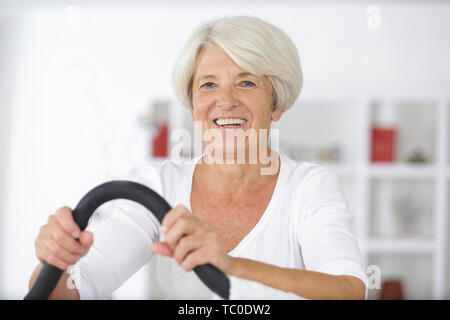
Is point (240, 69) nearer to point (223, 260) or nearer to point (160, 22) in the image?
point (223, 260)

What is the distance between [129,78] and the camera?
10.3 ft

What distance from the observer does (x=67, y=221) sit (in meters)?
0.49

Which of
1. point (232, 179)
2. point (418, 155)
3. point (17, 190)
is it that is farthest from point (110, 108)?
point (232, 179)

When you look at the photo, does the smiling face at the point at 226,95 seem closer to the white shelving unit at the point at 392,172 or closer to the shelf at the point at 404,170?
the white shelving unit at the point at 392,172

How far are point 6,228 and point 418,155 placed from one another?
2813 mm

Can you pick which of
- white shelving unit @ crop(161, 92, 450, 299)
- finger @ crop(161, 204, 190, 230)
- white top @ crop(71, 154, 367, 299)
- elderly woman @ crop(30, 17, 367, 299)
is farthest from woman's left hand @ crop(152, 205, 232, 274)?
white shelving unit @ crop(161, 92, 450, 299)

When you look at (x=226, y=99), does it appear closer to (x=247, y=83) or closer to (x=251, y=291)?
(x=247, y=83)

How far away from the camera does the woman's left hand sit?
468mm

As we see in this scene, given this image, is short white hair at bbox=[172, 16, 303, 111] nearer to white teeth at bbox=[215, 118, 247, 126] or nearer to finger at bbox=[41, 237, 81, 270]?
white teeth at bbox=[215, 118, 247, 126]

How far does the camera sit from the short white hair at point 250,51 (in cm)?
79

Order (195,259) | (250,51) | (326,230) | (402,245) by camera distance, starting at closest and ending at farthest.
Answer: (195,259)
(326,230)
(250,51)
(402,245)

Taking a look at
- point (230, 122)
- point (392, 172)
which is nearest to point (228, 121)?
point (230, 122)

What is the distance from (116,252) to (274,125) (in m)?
2.16

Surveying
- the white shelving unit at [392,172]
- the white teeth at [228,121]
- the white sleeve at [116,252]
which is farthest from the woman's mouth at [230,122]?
the white shelving unit at [392,172]
